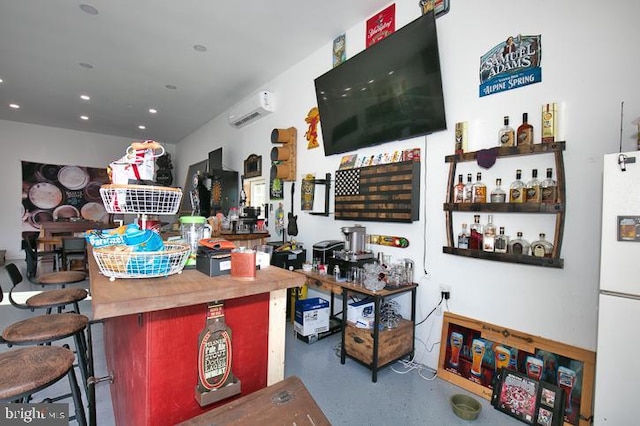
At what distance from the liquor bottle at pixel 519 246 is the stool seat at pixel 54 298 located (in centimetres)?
300

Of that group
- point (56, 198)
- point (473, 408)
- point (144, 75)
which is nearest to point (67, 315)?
point (473, 408)

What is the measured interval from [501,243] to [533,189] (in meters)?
0.42

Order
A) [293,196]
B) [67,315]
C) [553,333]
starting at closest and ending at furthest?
[67,315] < [553,333] < [293,196]

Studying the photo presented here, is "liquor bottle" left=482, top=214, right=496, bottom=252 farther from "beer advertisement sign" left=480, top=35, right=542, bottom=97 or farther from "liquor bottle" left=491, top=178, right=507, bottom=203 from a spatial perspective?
"beer advertisement sign" left=480, top=35, right=542, bottom=97

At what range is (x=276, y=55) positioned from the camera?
3957 mm

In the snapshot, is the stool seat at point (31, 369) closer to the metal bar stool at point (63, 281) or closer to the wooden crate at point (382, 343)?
the metal bar stool at point (63, 281)

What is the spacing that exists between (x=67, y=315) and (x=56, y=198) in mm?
8076

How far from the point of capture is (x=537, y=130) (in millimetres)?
2033

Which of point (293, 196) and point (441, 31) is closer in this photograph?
point (441, 31)

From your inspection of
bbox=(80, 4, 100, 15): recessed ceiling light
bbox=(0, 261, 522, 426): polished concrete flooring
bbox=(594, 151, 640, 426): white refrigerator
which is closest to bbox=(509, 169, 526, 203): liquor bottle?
bbox=(594, 151, 640, 426): white refrigerator

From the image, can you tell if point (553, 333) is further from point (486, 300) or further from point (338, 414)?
point (338, 414)

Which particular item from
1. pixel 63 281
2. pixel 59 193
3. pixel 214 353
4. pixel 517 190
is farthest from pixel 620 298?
pixel 59 193

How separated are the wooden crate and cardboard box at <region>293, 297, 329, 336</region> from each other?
551 millimetres

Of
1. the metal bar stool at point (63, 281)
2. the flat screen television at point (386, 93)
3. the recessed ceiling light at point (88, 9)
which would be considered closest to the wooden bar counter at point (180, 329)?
the metal bar stool at point (63, 281)
